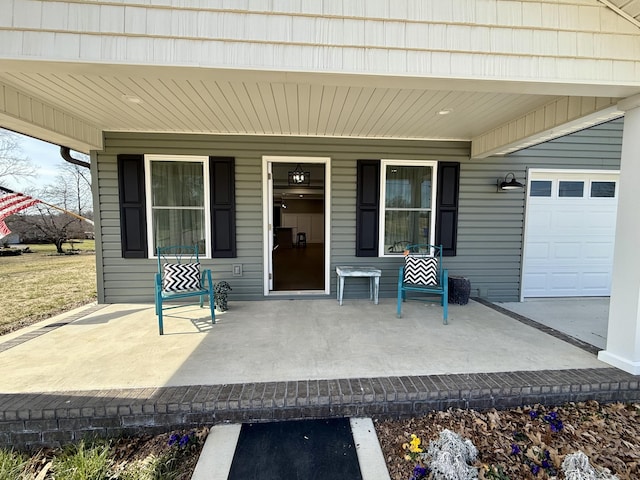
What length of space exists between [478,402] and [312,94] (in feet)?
9.26

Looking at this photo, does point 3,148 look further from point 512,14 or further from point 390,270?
point 512,14

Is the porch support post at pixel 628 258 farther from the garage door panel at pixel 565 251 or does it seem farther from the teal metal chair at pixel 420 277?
the garage door panel at pixel 565 251

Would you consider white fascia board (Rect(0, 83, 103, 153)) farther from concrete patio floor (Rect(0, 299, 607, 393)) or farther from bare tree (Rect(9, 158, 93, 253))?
bare tree (Rect(9, 158, 93, 253))

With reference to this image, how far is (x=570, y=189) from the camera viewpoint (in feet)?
15.3

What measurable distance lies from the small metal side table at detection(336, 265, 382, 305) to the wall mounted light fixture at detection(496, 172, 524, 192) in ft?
7.16

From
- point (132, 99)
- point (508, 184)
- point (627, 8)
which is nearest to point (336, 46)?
point (627, 8)

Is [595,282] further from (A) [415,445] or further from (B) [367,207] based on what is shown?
(A) [415,445]

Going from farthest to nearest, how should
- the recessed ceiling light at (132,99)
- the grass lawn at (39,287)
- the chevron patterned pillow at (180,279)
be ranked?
the grass lawn at (39,287) < the chevron patterned pillow at (180,279) < the recessed ceiling light at (132,99)

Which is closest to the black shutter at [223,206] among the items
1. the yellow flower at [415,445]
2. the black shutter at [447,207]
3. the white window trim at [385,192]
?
the white window trim at [385,192]

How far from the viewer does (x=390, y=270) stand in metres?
4.41

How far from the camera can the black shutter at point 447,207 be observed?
436 centimetres

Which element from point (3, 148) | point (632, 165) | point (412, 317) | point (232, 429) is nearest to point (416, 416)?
point (232, 429)

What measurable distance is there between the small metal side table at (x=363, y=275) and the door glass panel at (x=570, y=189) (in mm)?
3210

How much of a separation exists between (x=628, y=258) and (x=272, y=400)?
2893 millimetres
